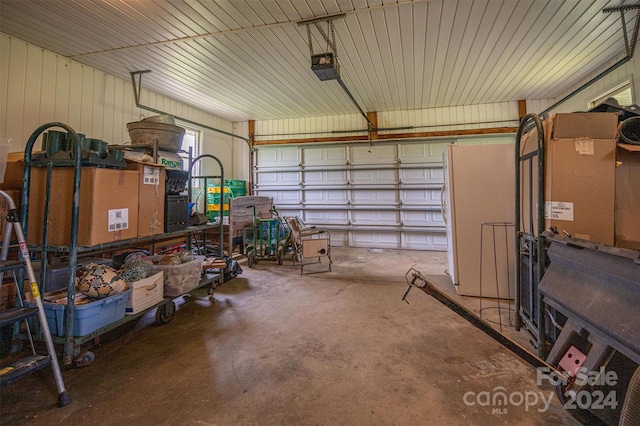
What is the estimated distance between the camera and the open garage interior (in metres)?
1.56

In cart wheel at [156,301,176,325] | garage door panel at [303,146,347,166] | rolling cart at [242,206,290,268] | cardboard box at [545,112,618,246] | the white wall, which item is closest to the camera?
cardboard box at [545,112,618,246]

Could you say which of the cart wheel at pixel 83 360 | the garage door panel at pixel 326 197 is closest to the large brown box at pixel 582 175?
the cart wheel at pixel 83 360

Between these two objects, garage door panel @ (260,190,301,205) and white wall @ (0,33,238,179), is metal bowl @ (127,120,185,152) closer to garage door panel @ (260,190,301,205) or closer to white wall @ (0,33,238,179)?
white wall @ (0,33,238,179)

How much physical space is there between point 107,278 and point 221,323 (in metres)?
1.12

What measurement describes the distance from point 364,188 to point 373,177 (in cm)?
37

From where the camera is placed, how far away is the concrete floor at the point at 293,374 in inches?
60.8

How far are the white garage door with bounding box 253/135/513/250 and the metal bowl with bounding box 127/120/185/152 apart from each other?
4005mm

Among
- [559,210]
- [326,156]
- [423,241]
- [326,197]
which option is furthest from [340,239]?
[559,210]

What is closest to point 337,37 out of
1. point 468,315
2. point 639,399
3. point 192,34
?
point 192,34

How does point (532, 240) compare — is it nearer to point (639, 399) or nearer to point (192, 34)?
point (639, 399)

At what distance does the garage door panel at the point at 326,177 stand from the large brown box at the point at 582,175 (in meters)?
5.25

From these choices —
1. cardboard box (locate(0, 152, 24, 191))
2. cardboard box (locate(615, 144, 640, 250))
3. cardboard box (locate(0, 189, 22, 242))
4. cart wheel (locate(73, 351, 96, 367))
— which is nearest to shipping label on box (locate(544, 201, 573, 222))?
cardboard box (locate(615, 144, 640, 250))

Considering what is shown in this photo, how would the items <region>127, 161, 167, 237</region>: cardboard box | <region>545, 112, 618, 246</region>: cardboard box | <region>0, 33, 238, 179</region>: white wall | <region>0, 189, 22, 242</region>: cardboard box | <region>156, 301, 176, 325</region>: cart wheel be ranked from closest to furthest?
1. <region>545, 112, 618, 246</region>: cardboard box
2. <region>0, 189, 22, 242</region>: cardboard box
3. <region>127, 161, 167, 237</region>: cardboard box
4. <region>156, 301, 176, 325</region>: cart wheel
5. <region>0, 33, 238, 179</region>: white wall

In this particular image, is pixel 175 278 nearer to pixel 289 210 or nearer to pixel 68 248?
pixel 68 248
